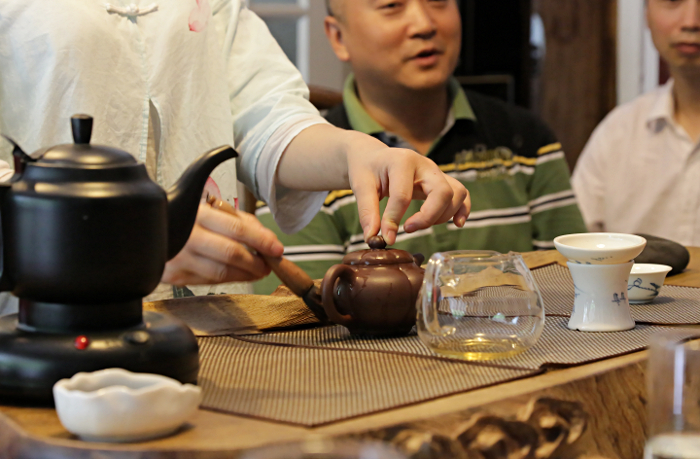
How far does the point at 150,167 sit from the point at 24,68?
10.2 inches

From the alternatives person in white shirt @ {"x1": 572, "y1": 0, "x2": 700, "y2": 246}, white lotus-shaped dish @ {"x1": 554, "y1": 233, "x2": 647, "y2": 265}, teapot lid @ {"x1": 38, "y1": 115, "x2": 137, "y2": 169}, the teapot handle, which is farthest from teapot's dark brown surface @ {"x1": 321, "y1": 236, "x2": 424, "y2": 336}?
person in white shirt @ {"x1": 572, "y1": 0, "x2": 700, "y2": 246}

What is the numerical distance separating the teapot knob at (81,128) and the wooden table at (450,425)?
0.82 ft

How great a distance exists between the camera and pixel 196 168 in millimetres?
786

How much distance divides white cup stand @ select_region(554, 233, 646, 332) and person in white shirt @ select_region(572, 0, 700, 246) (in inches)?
71.8

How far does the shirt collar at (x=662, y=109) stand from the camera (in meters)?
2.73

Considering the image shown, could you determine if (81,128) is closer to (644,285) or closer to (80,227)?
(80,227)

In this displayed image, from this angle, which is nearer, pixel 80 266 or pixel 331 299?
pixel 80 266

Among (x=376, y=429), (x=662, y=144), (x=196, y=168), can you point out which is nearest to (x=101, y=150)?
(x=196, y=168)

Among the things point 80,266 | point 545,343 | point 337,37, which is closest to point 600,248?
point 545,343

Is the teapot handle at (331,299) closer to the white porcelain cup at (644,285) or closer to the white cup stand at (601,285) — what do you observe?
the white cup stand at (601,285)

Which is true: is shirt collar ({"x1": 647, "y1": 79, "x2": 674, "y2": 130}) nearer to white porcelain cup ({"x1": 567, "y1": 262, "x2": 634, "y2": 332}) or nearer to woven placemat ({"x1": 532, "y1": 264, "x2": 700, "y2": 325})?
woven placemat ({"x1": 532, "y1": 264, "x2": 700, "y2": 325})

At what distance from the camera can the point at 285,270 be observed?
0.93m

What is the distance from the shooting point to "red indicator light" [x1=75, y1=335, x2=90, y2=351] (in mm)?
689

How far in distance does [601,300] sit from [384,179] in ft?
1.06
